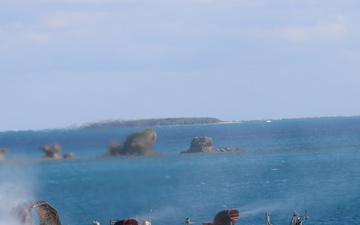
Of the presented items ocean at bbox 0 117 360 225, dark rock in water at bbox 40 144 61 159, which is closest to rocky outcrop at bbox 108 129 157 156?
ocean at bbox 0 117 360 225

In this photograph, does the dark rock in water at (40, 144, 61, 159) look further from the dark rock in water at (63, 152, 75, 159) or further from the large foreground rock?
the dark rock in water at (63, 152, 75, 159)

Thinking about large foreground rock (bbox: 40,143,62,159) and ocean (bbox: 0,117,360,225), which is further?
large foreground rock (bbox: 40,143,62,159)

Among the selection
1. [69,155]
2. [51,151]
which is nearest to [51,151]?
[51,151]

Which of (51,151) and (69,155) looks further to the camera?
(51,151)

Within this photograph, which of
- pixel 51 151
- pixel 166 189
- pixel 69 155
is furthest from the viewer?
pixel 51 151

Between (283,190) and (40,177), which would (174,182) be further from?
(40,177)

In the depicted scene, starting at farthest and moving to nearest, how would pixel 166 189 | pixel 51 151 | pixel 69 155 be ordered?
pixel 51 151, pixel 69 155, pixel 166 189

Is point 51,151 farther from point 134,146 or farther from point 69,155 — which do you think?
point 134,146

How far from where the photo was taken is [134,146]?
452 feet

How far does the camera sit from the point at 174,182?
143125 mm

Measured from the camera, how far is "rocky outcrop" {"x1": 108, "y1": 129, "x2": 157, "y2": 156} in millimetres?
129250

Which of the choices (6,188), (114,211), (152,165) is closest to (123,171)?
(114,211)

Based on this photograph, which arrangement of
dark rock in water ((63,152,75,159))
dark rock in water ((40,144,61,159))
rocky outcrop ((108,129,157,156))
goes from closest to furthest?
rocky outcrop ((108,129,157,156)), dark rock in water ((63,152,75,159)), dark rock in water ((40,144,61,159))

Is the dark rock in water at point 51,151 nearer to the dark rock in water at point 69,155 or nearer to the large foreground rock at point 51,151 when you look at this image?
the large foreground rock at point 51,151
